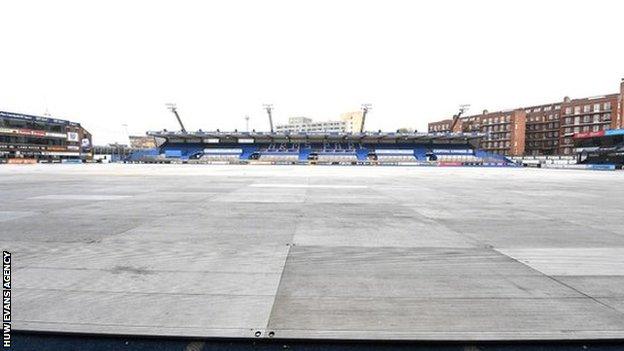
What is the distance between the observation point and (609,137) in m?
76.6

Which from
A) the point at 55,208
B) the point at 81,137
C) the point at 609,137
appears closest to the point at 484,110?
the point at 609,137

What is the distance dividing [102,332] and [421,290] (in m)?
3.74

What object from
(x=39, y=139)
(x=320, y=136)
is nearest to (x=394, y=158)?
(x=320, y=136)

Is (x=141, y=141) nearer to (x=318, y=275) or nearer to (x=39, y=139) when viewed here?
(x=39, y=139)

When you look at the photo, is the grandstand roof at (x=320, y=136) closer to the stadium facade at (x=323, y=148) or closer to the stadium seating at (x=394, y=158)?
the stadium facade at (x=323, y=148)

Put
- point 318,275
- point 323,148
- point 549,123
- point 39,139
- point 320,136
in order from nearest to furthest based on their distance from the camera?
point 318,275
point 320,136
point 39,139
point 323,148
point 549,123

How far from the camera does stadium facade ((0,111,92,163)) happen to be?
85500 millimetres

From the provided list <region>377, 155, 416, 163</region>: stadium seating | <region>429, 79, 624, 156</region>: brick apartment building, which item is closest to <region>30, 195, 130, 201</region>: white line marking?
<region>377, 155, 416, 163</region>: stadium seating

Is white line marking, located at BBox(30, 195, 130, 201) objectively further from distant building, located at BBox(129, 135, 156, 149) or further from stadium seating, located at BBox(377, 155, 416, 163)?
distant building, located at BBox(129, 135, 156, 149)

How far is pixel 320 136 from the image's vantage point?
91.6 meters

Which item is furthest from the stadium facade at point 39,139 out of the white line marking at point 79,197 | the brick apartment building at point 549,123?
the brick apartment building at point 549,123

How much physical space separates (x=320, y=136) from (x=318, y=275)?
284ft

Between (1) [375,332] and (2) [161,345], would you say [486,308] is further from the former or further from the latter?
(2) [161,345]

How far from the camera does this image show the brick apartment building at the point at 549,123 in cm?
10131
